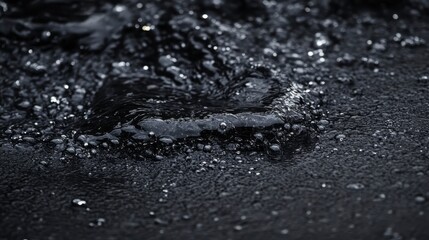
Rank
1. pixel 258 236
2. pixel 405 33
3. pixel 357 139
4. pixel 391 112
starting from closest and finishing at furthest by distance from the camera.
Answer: pixel 258 236 → pixel 357 139 → pixel 391 112 → pixel 405 33

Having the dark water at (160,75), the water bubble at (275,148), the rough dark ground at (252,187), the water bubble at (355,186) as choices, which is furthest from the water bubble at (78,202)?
the water bubble at (355,186)

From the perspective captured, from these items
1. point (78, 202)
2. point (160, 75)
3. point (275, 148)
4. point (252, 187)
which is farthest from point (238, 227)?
point (160, 75)

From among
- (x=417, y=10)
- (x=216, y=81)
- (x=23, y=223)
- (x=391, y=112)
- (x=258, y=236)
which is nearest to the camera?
(x=258, y=236)

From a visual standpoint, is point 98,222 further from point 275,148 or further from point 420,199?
point 420,199

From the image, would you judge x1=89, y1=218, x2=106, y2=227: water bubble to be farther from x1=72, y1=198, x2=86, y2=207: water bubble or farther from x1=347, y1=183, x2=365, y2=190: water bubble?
x1=347, y1=183, x2=365, y2=190: water bubble

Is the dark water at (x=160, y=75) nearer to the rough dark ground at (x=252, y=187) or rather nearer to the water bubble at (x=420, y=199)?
the rough dark ground at (x=252, y=187)

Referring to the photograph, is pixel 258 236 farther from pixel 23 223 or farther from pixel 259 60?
pixel 259 60

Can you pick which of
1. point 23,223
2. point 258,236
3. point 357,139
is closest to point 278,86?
point 357,139
